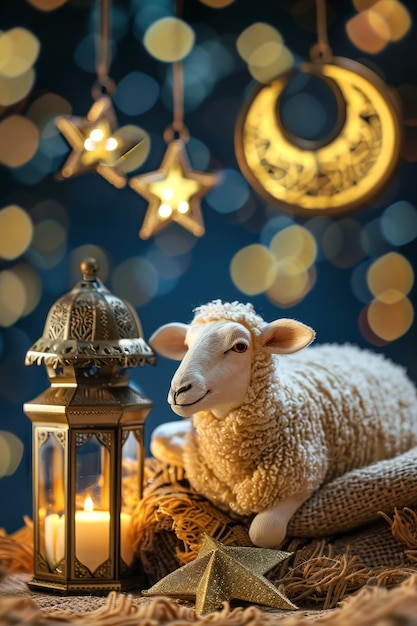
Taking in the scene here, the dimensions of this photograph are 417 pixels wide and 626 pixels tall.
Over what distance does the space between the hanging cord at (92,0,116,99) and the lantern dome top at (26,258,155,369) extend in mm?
641

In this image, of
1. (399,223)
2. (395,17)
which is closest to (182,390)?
(399,223)

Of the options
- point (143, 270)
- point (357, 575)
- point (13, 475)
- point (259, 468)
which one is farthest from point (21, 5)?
point (357, 575)

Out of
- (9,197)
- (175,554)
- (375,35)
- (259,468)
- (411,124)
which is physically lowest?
(175,554)

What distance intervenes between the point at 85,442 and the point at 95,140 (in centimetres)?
66

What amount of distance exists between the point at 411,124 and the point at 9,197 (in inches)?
37.4

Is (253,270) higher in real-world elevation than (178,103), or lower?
lower

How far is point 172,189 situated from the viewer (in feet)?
5.76

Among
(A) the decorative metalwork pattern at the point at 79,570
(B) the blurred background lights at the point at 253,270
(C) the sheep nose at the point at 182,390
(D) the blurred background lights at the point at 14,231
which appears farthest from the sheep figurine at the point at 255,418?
(D) the blurred background lights at the point at 14,231

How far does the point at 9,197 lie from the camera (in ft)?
6.24

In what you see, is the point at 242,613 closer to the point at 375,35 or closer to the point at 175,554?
the point at 175,554

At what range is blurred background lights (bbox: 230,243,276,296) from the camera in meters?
1.97

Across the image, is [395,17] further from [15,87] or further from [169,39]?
[15,87]

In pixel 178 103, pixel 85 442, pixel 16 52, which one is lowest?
pixel 85 442

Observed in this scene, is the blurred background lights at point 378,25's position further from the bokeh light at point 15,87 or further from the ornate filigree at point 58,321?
the ornate filigree at point 58,321
